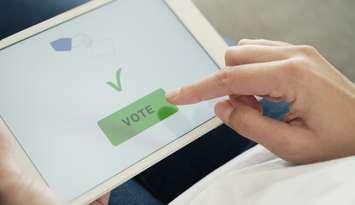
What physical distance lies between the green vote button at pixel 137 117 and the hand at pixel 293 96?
0.24ft

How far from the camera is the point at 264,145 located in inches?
19.0

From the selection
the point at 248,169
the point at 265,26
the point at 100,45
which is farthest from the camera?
the point at 265,26

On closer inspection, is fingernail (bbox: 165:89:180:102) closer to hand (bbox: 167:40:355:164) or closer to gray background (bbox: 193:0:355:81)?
hand (bbox: 167:40:355:164)

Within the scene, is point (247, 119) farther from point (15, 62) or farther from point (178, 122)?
point (15, 62)

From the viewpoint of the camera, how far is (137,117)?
54 centimetres

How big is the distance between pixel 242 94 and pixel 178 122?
97mm

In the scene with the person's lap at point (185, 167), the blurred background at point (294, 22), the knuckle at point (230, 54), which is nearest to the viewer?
the knuckle at point (230, 54)

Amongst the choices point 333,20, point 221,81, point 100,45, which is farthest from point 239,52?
point 333,20

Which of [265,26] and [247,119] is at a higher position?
[247,119]

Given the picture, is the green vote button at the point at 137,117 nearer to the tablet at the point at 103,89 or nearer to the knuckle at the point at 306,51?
the tablet at the point at 103,89

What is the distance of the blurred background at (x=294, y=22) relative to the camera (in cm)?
121

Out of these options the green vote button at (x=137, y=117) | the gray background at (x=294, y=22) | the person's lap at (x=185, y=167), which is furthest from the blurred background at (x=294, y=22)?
the green vote button at (x=137, y=117)

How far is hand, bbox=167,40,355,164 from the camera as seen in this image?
17.6 inches

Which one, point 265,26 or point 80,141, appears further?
point 265,26
